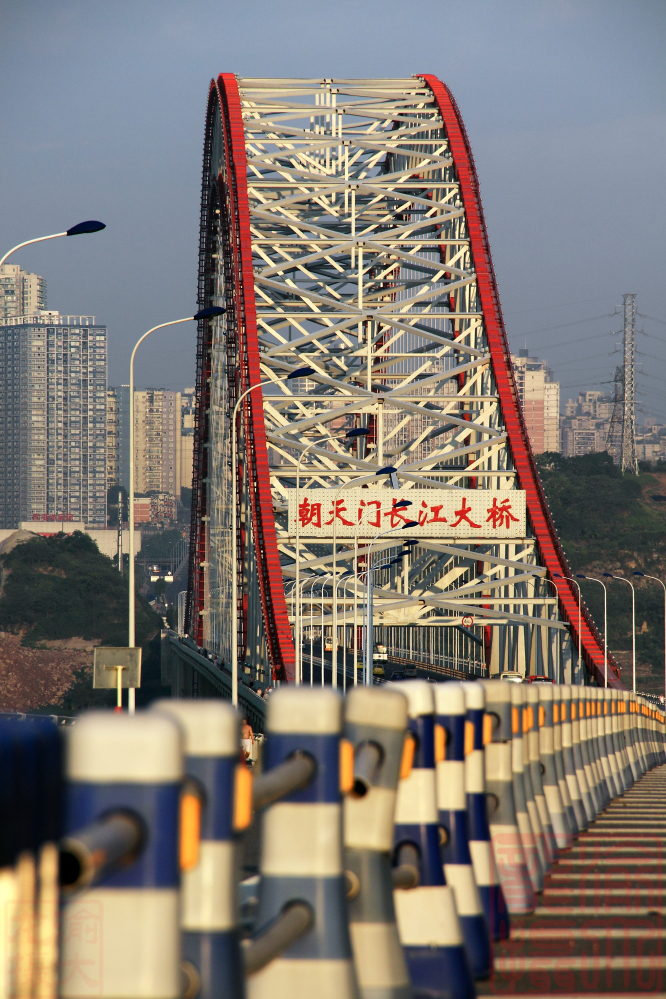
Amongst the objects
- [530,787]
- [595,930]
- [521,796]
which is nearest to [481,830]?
[595,930]

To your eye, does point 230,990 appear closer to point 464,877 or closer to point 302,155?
point 464,877

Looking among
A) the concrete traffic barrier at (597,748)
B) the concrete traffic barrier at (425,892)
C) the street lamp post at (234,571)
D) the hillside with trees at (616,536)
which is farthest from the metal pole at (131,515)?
the hillside with trees at (616,536)

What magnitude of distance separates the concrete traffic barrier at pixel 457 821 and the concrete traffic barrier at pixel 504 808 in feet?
4.81

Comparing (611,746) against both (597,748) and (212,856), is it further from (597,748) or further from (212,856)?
(212,856)

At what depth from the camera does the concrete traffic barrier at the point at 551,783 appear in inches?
412

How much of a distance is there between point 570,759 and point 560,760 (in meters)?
1.03

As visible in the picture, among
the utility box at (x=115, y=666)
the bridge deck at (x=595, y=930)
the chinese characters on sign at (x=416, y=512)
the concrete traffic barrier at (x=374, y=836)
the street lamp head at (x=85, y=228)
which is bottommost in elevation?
the bridge deck at (x=595, y=930)

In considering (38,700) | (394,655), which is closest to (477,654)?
(394,655)

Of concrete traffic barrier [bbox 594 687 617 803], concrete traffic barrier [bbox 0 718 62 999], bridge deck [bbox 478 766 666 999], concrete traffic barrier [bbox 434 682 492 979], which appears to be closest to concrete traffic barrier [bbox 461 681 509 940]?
bridge deck [bbox 478 766 666 999]

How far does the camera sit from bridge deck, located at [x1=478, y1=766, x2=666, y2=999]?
604 centimetres

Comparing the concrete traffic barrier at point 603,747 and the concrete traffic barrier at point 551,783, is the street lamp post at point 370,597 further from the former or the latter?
the concrete traffic barrier at point 551,783

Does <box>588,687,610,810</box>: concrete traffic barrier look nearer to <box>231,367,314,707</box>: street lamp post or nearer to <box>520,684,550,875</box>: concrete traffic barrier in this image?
<box>520,684,550,875</box>: concrete traffic barrier

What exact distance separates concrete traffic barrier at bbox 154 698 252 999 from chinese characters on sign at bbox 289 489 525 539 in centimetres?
4930

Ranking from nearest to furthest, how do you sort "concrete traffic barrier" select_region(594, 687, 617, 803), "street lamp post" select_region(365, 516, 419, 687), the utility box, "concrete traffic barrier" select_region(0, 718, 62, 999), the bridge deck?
"concrete traffic barrier" select_region(0, 718, 62, 999) < the bridge deck < "concrete traffic barrier" select_region(594, 687, 617, 803) < the utility box < "street lamp post" select_region(365, 516, 419, 687)
